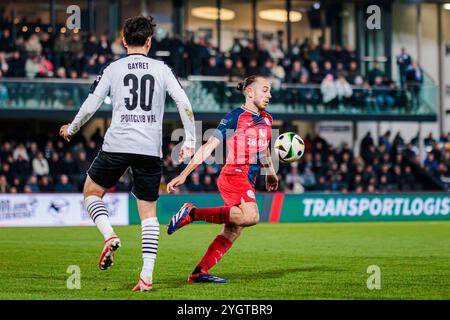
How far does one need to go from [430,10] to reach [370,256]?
26234 millimetres

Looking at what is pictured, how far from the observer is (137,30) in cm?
872

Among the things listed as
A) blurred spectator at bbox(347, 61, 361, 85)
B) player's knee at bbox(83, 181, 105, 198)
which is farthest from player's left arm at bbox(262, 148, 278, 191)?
blurred spectator at bbox(347, 61, 361, 85)

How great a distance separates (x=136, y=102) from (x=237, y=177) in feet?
5.53

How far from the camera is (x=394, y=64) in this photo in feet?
114

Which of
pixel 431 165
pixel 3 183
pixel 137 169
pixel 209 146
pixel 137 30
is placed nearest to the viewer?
pixel 137 30

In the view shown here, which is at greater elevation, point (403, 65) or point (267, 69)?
point (403, 65)

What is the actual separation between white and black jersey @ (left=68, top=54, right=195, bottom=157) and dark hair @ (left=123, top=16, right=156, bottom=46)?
15cm

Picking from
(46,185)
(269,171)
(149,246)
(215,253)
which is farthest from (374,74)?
(149,246)

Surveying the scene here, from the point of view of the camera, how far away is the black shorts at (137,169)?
8.78 meters

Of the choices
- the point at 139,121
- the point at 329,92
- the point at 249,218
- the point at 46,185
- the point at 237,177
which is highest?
the point at 329,92

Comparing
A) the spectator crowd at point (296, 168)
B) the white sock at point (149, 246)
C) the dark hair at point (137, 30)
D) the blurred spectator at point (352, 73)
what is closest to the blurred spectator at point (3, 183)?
the spectator crowd at point (296, 168)

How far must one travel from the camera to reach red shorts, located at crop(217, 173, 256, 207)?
9797 mm

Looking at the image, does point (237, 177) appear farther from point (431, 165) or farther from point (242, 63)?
point (431, 165)
